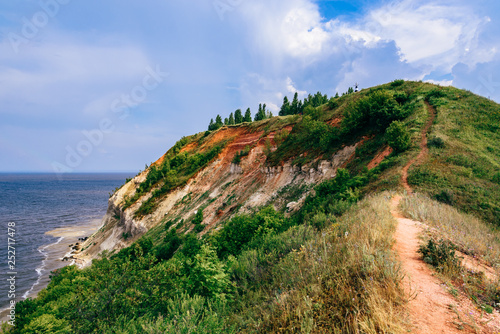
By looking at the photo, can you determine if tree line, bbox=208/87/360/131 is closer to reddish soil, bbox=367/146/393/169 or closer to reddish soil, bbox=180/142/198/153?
reddish soil, bbox=180/142/198/153

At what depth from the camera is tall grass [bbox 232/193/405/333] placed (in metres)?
3.65

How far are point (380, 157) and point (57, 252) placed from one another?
53269 millimetres

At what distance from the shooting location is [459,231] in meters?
7.66

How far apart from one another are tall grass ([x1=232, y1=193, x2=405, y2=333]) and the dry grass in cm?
226

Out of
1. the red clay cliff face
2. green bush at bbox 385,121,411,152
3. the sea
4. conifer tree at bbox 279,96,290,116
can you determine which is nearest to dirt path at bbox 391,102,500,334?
green bush at bbox 385,121,411,152

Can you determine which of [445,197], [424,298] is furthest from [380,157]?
[424,298]

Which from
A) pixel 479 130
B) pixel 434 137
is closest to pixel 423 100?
pixel 479 130

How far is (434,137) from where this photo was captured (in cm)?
1855

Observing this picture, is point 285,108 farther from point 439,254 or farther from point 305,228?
point 439,254

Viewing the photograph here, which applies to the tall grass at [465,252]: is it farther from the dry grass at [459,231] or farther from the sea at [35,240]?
the sea at [35,240]

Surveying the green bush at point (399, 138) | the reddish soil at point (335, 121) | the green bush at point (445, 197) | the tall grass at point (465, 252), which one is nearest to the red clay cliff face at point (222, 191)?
the green bush at point (399, 138)

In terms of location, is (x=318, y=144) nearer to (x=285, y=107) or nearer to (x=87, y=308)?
(x=87, y=308)

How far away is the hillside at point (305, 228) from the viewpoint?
4.34 meters

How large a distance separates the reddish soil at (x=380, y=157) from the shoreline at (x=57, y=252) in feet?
117
